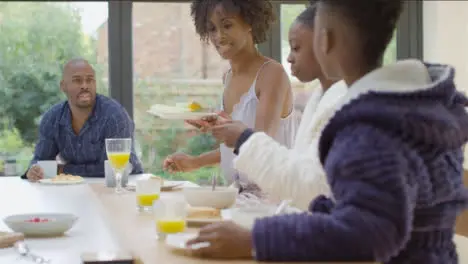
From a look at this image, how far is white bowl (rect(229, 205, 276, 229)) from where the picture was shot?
1.64 meters

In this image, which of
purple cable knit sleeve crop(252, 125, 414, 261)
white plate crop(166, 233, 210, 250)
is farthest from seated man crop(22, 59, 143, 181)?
purple cable knit sleeve crop(252, 125, 414, 261)

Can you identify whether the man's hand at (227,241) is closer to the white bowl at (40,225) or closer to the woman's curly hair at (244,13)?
the white bowl at (40,225)

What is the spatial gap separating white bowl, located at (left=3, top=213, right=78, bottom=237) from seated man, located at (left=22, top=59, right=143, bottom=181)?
6.02 feet

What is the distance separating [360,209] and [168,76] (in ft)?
14.6

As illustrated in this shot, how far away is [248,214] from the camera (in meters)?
1.68

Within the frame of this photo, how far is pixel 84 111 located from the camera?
418 centimetres

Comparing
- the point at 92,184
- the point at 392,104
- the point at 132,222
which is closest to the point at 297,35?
the point at 132,222

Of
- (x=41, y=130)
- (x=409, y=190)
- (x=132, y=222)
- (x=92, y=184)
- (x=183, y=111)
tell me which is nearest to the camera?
(x=409, y=190)

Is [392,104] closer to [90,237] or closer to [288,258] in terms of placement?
[288,258]

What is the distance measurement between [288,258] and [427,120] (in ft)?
1.02

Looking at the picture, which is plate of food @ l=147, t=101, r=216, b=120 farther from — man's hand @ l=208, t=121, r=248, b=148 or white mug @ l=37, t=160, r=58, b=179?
white mug @ l=37, t=160, r=58, b=179

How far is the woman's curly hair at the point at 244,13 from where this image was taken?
9.52ft

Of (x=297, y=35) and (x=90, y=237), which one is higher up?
(x=297, y=35)

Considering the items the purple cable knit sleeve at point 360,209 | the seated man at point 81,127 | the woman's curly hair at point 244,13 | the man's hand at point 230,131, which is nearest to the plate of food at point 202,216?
the man's hand at point 230,131
